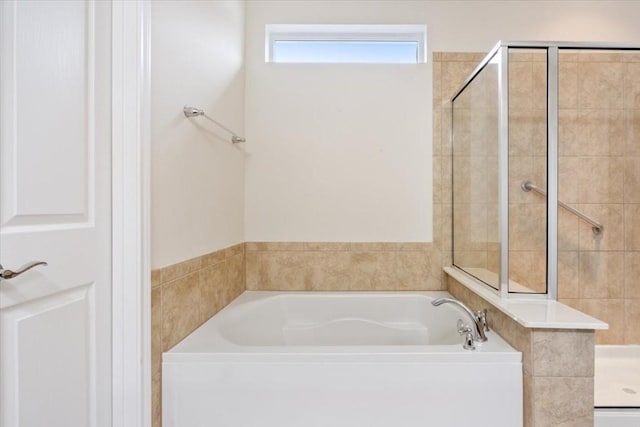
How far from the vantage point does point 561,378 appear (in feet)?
4.19

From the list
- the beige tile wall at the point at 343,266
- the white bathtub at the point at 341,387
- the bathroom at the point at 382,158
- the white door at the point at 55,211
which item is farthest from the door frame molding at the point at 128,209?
A: the beige tile wall at the point at 343,266

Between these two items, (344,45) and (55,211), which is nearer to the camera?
(55,211)

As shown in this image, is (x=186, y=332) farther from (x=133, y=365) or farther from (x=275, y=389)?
(x=275, y=389)

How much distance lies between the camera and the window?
252cm

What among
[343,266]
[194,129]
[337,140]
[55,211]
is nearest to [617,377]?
[343,266]

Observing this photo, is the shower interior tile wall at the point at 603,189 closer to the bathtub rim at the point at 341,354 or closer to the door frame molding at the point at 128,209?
the bathtub rim at the point at 341,354

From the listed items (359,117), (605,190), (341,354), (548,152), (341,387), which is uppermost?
(359,117)

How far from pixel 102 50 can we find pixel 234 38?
1.25 meters

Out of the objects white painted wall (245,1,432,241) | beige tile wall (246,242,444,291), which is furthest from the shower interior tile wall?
white painted wall (245,1,432,241)

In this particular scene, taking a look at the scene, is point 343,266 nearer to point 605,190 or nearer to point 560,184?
point 560,184

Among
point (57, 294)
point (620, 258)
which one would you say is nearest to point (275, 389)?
point (57, 294)

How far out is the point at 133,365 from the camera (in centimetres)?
116

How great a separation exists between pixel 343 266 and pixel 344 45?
1.57m

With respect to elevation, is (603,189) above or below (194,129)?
below
